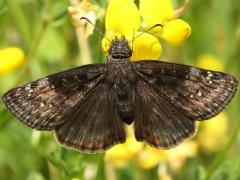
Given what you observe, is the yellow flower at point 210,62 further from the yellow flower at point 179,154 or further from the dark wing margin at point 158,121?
the dark wing margin at point 158,121

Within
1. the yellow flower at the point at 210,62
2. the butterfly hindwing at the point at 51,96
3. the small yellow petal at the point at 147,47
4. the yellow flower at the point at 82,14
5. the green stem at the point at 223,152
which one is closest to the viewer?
the butterfly hindwing at the point at 51,96

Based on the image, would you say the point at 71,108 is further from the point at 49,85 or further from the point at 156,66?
the point at 156,66

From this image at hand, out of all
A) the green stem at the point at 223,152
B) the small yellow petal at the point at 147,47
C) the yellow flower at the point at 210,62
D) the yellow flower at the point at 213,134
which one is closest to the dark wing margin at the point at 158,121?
the small yellow petal at the point at 147,47

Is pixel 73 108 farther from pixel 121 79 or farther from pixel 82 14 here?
pixel 82 14

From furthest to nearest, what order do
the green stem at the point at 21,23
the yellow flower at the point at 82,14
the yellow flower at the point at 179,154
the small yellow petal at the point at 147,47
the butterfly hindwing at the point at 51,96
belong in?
1. the green stem at the point at 21,23
2. the yellow flower at the point at 179,154
3. the yellow flower at the point at 82,14
4. the small yellow petal at the point at 147,47
5. the butterfly hindwing at the point at 51,96

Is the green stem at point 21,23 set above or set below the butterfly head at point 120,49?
below

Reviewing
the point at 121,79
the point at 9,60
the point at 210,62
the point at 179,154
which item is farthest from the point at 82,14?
the point at 210,62

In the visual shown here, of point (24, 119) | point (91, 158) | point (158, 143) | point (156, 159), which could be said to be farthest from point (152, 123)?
point (91, 158)
